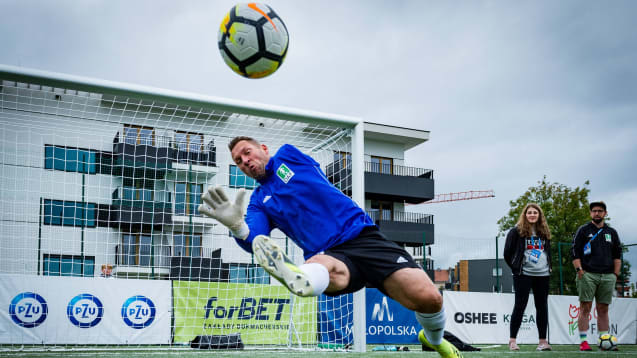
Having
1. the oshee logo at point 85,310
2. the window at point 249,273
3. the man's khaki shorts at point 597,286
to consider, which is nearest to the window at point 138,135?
the oshee logo at point 85,310

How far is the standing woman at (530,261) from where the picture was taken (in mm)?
7027

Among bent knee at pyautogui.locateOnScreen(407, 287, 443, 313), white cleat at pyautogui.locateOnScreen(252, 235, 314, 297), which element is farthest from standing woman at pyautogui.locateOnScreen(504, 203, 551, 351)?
white cleat at pyautogui.locateOnScreen(252, 235, 314, 297)

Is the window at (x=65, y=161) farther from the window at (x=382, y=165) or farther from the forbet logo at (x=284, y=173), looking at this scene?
the window at (x=382, y=165)

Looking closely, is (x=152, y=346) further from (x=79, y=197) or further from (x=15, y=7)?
(x=15, y=7)

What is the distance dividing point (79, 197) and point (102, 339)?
3.18 m

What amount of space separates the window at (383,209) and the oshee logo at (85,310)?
86.8ft

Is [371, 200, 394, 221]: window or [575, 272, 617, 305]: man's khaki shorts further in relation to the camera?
[371, 200, 394, 221]: window

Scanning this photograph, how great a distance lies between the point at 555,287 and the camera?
15289mm

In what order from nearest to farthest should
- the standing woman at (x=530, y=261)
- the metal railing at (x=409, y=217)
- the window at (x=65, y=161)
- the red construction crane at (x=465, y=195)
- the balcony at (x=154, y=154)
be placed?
1. the standing woman at (x=530, y=261)
2. the balcony at (x=154, y=154)
3. the window at (x=65, y=161)
4. the metal railing at (x=409, y=217)
5. the red construction crane at (x=465, y=195)

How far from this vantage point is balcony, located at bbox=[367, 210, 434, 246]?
32.9 meters

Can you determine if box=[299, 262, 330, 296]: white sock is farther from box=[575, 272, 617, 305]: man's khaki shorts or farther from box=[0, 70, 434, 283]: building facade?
box=[575, 272, 617, 305]: man's khaki shorts

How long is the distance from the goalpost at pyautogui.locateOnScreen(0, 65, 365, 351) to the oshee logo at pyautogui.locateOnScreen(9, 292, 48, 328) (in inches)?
0.5

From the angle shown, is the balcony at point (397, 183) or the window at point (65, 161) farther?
the balcony at point (397, 183)

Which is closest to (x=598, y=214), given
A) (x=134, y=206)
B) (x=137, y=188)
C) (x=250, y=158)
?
(x=250, y=158)
